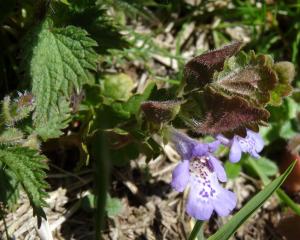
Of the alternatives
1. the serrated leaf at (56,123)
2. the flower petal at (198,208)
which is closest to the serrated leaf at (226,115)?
the flower petal at (198,208)

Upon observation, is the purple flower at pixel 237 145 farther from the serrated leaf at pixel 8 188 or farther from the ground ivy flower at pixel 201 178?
the serrated leaf at pixel 8 188

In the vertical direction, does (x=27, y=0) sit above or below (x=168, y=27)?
above

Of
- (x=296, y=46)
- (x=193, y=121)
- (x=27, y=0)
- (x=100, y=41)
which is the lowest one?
(x=296, y=46)

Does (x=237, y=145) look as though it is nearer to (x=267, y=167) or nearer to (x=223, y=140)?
(x=223, y=140)

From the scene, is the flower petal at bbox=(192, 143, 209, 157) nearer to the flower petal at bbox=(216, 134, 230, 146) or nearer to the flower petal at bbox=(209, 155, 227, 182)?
the flower petal at bbox=(209, 155, 227, 182)

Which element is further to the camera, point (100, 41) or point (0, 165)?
point (100, 41)

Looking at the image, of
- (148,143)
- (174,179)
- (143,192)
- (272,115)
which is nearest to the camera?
(174,179)

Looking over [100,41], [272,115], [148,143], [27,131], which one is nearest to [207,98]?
[148,143]

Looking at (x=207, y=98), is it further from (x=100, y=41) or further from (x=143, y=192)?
(x=143, y=192)
